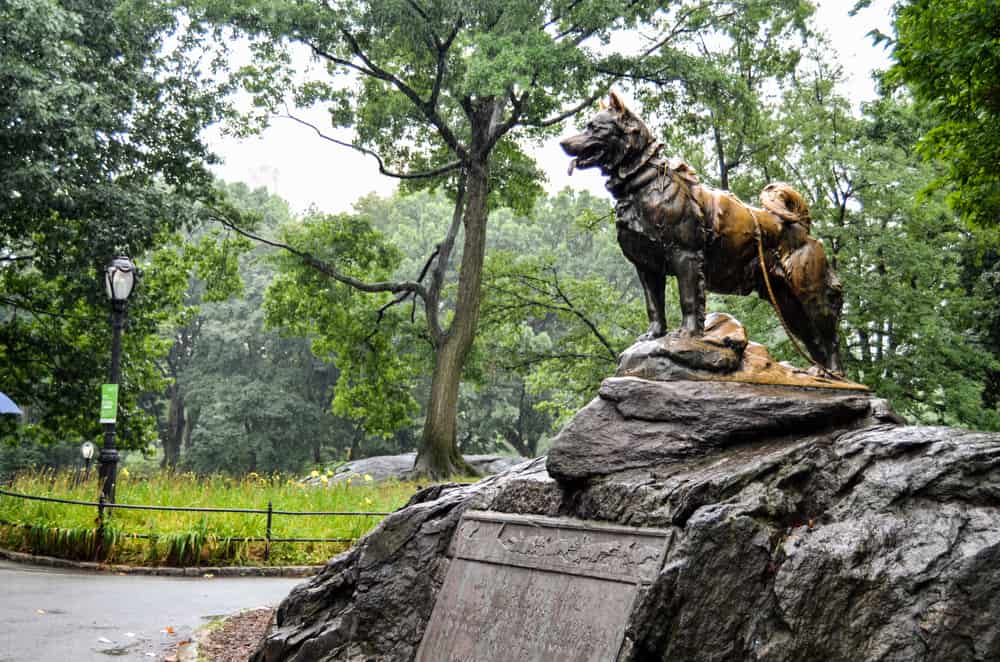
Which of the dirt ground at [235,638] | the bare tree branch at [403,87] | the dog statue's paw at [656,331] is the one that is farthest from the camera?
the bare tree branch at [403,87]

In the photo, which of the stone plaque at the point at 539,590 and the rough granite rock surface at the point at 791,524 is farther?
the stone plaque at the point at 539,590

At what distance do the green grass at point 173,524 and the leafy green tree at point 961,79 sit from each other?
9.73 metres

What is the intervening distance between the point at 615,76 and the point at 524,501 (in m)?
16.1

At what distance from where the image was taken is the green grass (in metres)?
12.7

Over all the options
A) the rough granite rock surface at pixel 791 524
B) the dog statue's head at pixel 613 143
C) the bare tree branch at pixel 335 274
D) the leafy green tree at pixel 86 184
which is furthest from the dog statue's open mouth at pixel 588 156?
the bare tree branch at pixel 335 274

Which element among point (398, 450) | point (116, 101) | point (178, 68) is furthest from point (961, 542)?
point (398, 450)

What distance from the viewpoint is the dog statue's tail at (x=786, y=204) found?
7.05 m

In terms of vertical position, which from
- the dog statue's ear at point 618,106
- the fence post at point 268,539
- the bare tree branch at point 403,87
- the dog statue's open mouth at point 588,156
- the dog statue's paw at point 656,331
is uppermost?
the bare tree branch at point 403,87

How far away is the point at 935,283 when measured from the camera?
64.0 feet

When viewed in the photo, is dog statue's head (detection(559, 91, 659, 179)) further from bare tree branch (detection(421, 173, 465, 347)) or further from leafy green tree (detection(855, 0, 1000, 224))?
bare tree branch (detection(421, 173, 465, 347))

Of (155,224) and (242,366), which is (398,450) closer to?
(242,366)

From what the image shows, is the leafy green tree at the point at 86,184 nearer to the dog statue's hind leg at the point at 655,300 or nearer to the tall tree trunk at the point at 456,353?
the tall tree trunk at the point at 456,353

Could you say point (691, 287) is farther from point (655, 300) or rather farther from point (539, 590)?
point (539, 590)

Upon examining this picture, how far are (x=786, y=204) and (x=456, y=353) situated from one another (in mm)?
15194
